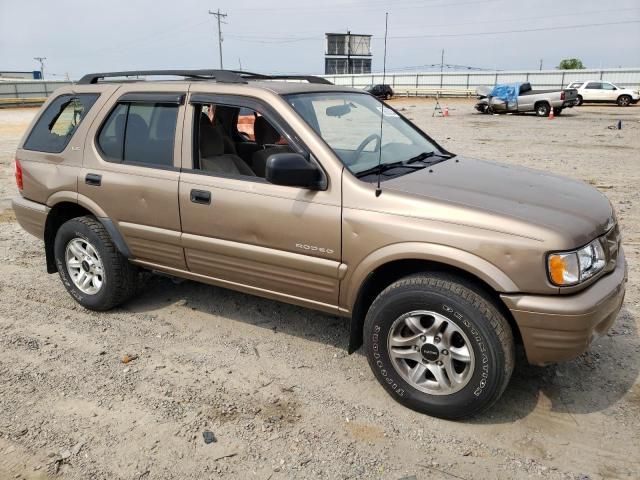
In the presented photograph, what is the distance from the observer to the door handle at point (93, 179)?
14.0 ft

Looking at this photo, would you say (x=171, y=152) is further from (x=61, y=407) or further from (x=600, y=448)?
(x=600, y=448)

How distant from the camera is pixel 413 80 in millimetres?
55719

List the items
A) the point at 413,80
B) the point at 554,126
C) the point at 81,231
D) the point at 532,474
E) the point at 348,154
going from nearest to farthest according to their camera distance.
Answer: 1. the point at 532,474
2. the point at 348,154
3. the point at 81,231
4. the point at 554,126
5. the point at 413,80

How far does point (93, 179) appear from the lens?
4285mm

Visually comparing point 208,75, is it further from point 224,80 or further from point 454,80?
point 454,80

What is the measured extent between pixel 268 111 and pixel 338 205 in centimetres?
85

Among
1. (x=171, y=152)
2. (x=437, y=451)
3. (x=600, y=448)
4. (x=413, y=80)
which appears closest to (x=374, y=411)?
(x=437, y=451)

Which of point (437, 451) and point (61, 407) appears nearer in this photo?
point (437, 451)

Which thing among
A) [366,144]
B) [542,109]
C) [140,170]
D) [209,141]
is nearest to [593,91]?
[542,109]

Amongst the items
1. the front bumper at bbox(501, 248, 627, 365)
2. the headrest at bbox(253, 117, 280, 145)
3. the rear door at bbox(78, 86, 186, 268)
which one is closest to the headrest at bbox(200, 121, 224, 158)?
the rear door at bbox(78, 86, 186, 268)

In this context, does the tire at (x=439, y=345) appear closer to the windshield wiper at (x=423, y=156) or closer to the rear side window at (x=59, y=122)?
the windshield wiper at (x=423, y=156)

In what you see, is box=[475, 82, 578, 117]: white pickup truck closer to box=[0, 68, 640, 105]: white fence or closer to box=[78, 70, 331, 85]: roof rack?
box=[0, 68, 640, 105]: white fence

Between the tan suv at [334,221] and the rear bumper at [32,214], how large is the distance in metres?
0.02

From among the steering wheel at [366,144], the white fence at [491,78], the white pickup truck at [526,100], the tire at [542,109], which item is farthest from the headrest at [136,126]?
the white fence at [491,78]
